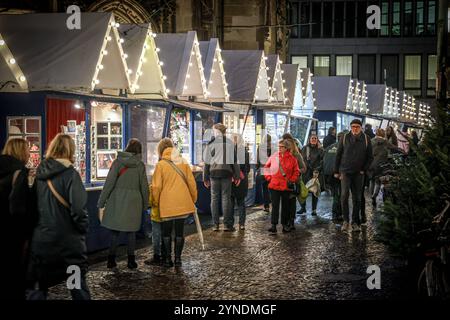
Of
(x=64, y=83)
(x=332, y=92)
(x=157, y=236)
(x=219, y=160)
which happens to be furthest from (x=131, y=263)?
(x=332, y=92)

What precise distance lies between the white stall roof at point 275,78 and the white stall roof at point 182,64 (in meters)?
4.48

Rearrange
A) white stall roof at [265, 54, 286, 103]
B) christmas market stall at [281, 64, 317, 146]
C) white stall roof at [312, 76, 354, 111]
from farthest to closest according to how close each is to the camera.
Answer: white stall roof at [312, 76, 354, 111] → christmas market stall at [281, 64, 317, 146] → white stall roof at [265, 54, 286, 103]

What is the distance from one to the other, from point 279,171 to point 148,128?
2.56 meters

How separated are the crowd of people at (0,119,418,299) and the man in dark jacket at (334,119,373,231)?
0.02m

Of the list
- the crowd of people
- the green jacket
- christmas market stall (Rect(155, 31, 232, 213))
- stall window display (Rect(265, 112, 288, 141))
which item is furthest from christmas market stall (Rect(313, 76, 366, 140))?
the green jacket

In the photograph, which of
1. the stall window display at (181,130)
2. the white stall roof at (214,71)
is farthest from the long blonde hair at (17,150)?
the white stall roof at (214,71)

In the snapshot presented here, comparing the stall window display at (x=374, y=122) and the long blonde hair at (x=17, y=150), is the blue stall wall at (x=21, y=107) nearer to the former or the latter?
the long blonde hair at (x=17, y=150)

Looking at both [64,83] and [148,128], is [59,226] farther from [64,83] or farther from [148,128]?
[148,128]

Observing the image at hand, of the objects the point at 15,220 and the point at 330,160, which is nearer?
the point at 15,220

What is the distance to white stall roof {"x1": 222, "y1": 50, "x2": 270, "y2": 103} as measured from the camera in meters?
19.4

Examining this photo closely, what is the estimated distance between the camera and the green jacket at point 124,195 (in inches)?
414

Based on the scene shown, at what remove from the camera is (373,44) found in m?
71.1

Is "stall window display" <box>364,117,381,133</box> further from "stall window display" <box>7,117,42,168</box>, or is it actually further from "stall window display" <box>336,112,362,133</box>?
"stall window display" <box>7,117,42,168</box>
